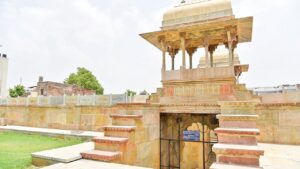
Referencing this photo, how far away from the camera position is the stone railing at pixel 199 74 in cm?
780

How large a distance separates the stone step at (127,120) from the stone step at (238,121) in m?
2.15

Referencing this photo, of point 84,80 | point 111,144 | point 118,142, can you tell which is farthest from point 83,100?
point 84,80

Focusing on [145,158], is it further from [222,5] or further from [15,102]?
[15,102]

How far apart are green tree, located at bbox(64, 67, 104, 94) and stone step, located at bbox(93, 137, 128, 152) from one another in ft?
139

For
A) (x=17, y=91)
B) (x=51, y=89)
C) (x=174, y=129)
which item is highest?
(x=51, y=89)

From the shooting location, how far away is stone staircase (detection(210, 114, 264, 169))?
366cm

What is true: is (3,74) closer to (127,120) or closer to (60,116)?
(60,116)

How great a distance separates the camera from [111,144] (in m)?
4.77

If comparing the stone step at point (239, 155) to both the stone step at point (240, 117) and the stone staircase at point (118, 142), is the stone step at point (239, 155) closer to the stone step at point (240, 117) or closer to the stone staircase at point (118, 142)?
the stone step at point (240, 117)

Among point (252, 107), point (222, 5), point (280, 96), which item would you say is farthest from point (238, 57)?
point (252, 107)

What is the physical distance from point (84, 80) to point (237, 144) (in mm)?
45055

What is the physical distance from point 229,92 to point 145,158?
13.1 ft

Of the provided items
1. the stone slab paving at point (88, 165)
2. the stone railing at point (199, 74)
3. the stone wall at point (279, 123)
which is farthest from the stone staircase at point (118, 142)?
the stone wall at point (279, 123)

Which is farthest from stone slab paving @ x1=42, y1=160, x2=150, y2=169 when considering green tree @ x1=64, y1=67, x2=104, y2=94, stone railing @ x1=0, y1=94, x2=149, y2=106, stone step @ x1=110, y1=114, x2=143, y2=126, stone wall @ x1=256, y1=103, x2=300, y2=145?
green tree @ x1=64, y1=67, x2=104, y2=94
